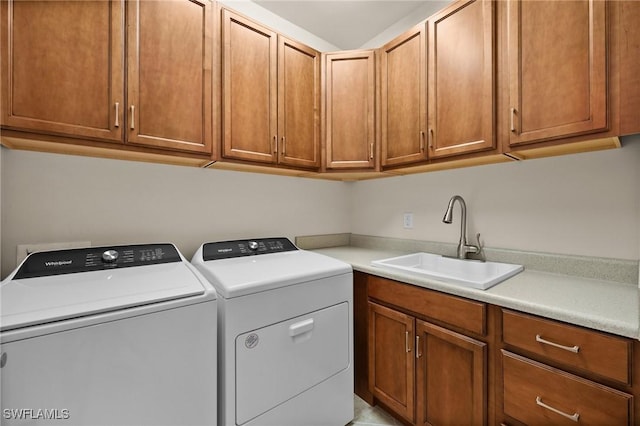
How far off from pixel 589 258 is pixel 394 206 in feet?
3.76

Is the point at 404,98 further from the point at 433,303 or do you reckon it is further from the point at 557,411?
the point at 557,411

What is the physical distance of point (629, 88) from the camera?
39.8 inches

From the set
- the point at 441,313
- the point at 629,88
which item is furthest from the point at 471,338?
the point at 629,88

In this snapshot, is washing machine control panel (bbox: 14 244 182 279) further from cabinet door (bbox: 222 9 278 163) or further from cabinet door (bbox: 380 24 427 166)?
cabinet door (bbox: 380 24 427 166)

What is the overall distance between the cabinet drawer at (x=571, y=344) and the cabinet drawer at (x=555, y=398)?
2.0 inches

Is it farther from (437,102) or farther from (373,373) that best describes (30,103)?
(373,373)

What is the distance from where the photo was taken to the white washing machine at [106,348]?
2.39 feet

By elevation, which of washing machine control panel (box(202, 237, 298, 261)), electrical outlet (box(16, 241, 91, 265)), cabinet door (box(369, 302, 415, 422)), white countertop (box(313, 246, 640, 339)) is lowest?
cabinet door (box(369, 302, 415, 422))

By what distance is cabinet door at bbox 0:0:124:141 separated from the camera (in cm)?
104

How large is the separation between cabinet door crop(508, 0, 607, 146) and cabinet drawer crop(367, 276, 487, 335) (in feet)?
2.57

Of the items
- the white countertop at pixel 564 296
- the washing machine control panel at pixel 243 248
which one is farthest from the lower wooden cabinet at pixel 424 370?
the washing machine control panel at pixel 243 248

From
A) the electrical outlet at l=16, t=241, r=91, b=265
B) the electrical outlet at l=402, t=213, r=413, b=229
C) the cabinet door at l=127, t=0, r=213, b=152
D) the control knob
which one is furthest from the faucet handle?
the electrical outlet at l=16, t=241, r=91, b=265

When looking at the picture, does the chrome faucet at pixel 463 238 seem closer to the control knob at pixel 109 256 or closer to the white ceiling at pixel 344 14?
the white ceiling at pixel 344 14

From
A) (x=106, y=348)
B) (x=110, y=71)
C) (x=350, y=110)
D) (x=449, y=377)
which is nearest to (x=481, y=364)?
(x=449, y=377)
